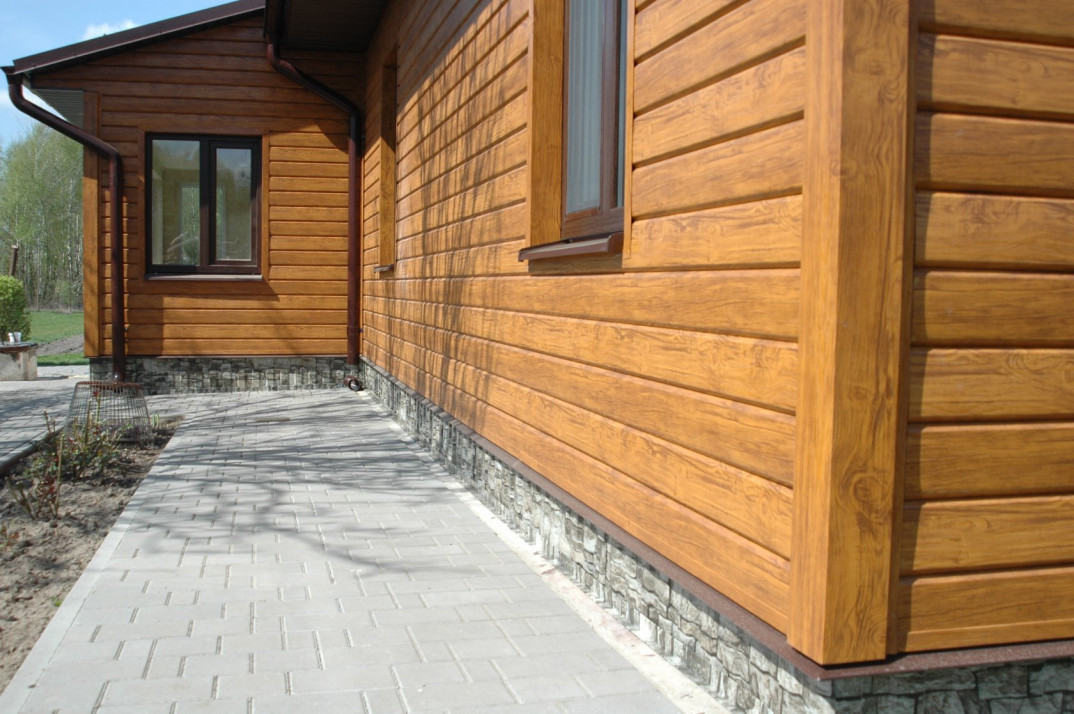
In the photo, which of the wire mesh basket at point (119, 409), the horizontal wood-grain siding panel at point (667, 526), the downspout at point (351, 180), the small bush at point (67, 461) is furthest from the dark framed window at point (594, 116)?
the downspout at point (351, 180)

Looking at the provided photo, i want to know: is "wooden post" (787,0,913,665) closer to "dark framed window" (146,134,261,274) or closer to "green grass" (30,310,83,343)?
"dark framed window" (146,134,261,274)

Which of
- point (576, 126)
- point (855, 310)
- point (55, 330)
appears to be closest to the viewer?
point (855, 310)

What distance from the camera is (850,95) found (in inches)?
87.1

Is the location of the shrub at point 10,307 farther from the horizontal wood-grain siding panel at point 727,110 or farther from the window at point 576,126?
the horizontal wood-grain siding panel at point 727,110

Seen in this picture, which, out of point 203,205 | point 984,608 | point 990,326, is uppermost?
point 203,205

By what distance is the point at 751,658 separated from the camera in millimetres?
2729

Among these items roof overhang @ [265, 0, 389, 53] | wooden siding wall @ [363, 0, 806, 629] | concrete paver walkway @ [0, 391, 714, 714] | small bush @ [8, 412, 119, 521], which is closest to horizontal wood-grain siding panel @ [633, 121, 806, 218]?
wooden siding wall @ [363, 0, 806, 629]

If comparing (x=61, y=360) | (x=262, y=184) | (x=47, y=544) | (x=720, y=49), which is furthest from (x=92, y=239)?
(x=720, y=49)

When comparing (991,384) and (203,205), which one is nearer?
(991,384)

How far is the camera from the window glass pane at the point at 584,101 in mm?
4289

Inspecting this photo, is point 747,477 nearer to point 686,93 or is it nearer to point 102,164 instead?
point 686,93

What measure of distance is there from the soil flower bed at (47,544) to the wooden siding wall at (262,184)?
446cm

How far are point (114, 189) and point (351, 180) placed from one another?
8.53ft

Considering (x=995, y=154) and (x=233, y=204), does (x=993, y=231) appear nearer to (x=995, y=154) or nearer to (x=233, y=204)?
(x=995, y=154)
